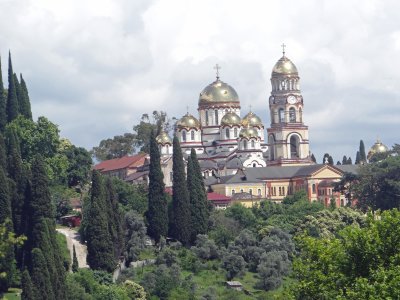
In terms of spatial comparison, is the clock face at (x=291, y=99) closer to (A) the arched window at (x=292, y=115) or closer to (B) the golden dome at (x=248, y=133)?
(A) the arched window at (x=292, y=115)

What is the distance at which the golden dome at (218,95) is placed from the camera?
120 meters

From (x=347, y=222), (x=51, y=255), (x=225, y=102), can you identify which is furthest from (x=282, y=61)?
(x=51, y=255)

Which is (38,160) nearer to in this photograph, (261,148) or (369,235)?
(369,235)

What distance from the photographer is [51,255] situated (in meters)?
57.8

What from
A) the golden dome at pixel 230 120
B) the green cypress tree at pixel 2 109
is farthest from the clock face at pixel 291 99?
the green cypress tree at pixel 2 109

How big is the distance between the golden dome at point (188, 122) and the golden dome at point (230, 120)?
2859 millimetres

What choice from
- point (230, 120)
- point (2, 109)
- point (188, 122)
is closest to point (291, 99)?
point (230, 120)

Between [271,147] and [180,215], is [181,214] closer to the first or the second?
[180,215]

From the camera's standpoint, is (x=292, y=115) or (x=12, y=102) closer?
(x=12, y=102)

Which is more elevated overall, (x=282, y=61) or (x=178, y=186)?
(x=282, y=61)

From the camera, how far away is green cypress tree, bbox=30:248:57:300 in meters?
54.7

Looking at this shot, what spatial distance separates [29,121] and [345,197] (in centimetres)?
3476

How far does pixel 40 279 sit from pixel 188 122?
65.4 metres

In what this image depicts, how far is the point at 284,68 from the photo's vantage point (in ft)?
395
